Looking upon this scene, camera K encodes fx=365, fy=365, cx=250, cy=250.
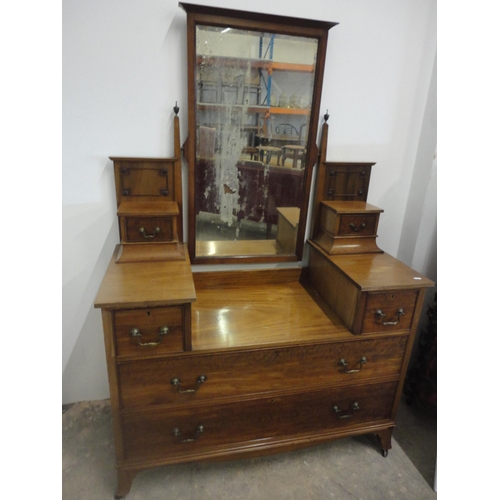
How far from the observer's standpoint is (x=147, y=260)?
1451 millimetres

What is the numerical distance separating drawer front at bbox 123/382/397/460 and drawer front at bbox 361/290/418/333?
0.96ft

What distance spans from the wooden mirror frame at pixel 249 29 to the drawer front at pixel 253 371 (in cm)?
51

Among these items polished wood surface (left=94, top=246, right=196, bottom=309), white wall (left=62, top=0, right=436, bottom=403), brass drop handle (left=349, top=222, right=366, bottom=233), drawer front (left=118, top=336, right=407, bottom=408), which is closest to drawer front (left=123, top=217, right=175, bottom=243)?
polished wood surface (left=94, top=246, right=196, bottom=309)

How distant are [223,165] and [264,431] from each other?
3.69 ft

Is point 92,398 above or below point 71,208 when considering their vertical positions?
below

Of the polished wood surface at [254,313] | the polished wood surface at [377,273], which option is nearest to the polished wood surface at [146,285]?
the polished wood surface at [254,313]

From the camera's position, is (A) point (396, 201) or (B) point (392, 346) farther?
(A) point (396, 201)

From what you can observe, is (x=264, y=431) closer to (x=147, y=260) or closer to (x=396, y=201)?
(x=147, y=260)

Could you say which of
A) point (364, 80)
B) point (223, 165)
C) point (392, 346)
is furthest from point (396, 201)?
point (223, 165)

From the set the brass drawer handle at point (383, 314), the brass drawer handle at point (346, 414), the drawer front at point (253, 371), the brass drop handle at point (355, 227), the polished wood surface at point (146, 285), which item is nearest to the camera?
the polished wood surface at point (146, 285)

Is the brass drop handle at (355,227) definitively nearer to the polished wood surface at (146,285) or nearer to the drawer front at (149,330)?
the polished wood surface at (146,285)

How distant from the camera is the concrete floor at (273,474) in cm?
150

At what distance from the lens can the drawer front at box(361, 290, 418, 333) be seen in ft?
4.62

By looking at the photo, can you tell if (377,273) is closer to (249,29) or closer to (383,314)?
(383,314)
